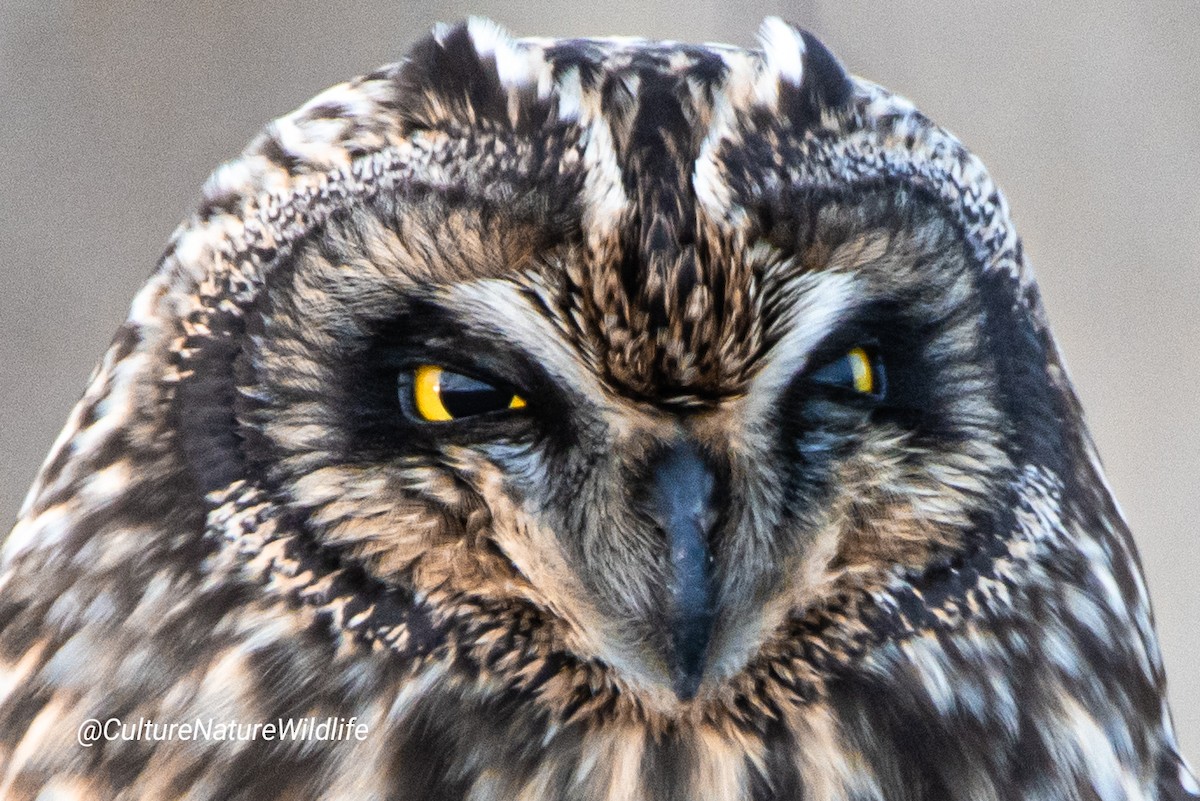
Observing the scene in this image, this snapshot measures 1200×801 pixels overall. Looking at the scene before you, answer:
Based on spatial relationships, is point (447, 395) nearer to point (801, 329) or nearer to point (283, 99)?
point (801, 329)

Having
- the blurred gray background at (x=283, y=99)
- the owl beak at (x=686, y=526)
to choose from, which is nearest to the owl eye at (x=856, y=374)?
the owl beak at (x=686, y=526)

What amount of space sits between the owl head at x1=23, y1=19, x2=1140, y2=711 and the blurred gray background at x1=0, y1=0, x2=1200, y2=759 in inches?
18.4

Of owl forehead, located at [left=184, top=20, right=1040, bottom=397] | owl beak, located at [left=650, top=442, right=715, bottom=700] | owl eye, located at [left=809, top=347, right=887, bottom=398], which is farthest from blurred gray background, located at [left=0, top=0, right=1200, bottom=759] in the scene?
owl beak, located at [left=650, top=442, right=715, bottom=700]

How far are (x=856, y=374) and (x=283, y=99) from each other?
801 millimetres

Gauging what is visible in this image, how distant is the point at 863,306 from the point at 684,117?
166 mm

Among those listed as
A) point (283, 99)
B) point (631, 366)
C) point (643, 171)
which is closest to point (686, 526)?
point (631, 366)

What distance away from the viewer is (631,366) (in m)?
0.75

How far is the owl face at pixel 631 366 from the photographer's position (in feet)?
2.47

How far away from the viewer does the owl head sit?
2.49 feet

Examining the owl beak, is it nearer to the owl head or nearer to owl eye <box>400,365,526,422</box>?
the owl head

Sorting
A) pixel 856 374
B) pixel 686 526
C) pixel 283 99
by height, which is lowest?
pixel 686 526

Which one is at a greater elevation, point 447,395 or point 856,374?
point 856,374

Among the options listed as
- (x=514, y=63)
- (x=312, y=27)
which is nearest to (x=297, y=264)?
(x=514, y=63)

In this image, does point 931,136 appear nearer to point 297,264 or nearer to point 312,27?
point 297,264
